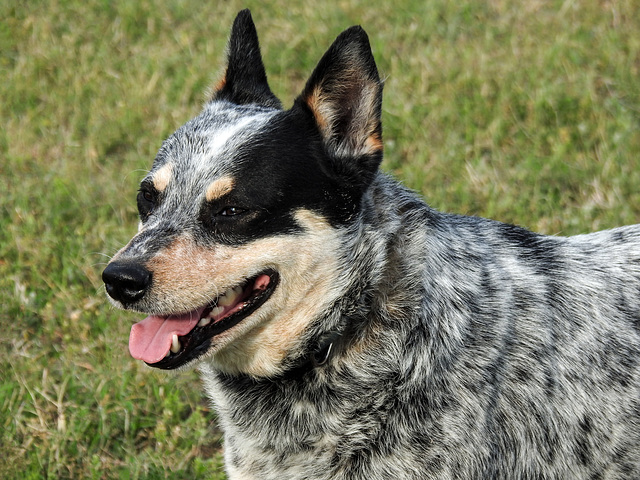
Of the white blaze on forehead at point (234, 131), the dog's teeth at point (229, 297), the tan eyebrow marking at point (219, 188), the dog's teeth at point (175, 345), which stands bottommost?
the dog's teeth at point (175, 345)

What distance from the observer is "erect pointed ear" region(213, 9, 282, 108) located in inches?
161

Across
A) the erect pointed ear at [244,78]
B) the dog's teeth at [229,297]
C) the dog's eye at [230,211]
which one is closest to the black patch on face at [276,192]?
the dog's eye at [230,211]

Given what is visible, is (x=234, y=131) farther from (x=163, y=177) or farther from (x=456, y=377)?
(x=456, y=377)

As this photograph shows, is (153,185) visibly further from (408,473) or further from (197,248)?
(408,473)

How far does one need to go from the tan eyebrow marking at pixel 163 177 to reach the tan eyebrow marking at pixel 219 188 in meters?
0.24

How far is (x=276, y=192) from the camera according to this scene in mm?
3363

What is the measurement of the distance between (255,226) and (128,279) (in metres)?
0.55

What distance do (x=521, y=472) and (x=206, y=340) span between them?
149 centimetres

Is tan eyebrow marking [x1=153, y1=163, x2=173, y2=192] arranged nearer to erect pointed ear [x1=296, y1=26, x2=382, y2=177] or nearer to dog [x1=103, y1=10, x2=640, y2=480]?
dog [x1=103, y1=10, x2=640, y2=480]

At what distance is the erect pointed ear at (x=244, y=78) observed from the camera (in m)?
4.09

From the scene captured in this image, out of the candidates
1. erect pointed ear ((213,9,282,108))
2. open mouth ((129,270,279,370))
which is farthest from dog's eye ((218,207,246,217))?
erect pointed ear ((213,9,282,108))

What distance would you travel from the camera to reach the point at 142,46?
830 cm

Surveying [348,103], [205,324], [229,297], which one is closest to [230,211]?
[229,297]

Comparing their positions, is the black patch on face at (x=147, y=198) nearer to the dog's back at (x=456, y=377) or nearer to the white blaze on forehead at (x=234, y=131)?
the white blaze on forehead at (x=234, y=131)
